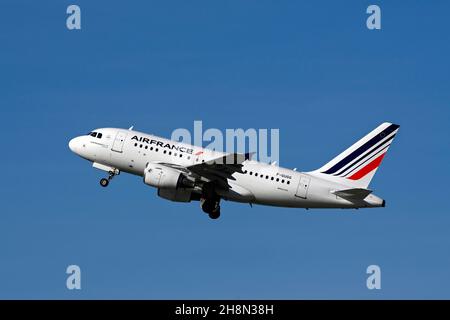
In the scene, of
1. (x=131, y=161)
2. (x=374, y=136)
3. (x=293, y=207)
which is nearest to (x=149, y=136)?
(x=131, y=161)

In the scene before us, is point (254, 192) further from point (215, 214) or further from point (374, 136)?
point (374, 136)

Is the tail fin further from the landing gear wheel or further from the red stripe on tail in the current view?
the landing gear wheel

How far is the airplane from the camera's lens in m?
72.4

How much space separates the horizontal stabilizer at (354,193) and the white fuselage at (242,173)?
50cm

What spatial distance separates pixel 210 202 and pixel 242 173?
142 inches

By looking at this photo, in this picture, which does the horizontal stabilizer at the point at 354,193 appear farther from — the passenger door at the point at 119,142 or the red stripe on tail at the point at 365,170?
the passenger door at the point at 119,142

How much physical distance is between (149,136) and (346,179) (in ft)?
54.6

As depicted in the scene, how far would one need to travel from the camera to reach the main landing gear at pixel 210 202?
7444 cm

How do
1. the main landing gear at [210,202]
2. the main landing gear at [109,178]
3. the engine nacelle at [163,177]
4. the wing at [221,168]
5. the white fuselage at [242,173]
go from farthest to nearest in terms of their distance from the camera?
the main landing gear at [109,178] < the main landing gear at [210,202] < the white fuselage at [242,173] < the engine nacelle at [163,177] < the wing at [221,168]

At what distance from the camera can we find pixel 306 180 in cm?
7375

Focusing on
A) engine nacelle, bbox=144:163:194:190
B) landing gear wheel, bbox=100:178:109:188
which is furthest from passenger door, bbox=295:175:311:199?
landing gear wheel, bbox=100:178:109:188

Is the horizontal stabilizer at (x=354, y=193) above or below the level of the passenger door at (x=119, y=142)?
below

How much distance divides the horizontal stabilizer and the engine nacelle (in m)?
12.5

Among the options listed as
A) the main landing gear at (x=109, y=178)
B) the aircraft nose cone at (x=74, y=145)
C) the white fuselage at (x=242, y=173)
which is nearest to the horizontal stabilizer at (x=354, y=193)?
the white fuselage at (x=242, y=173)
